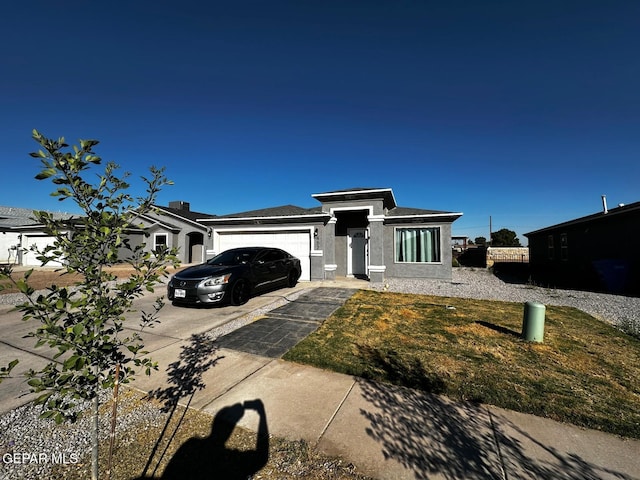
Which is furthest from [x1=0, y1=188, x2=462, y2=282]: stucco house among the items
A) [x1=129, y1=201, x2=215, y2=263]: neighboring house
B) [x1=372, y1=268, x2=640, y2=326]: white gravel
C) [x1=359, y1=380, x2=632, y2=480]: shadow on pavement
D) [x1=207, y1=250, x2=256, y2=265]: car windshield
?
[x1=359, y1=380, x2=632, y2=480]: shadow on pavement

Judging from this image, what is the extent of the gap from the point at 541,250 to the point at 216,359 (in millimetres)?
22701

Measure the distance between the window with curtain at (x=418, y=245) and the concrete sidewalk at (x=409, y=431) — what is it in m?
10.4

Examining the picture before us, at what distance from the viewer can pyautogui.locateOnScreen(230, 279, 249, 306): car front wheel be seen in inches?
283

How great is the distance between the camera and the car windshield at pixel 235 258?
793 cm

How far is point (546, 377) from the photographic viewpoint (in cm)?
354

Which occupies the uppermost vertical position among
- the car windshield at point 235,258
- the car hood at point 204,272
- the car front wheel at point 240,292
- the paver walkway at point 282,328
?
the car windshield at point 235,258

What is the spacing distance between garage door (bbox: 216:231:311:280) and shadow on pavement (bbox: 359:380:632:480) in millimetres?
9139

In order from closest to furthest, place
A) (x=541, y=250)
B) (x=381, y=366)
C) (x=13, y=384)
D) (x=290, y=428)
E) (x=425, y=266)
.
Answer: (x=290, y=428), (x=13, y=384), (x=381, y=366), (x=425, y=266), (x=541, y=250)

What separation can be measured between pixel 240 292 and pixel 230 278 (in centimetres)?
56

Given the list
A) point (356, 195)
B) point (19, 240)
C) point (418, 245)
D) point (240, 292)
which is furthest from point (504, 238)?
point (19, 240)

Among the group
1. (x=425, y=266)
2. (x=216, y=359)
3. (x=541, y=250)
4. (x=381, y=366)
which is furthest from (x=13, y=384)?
(x=541, y=250)

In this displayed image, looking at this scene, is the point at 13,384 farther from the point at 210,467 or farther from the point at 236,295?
the point at 236,295

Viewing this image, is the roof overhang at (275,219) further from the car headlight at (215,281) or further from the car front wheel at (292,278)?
the car headlight at (215,281)

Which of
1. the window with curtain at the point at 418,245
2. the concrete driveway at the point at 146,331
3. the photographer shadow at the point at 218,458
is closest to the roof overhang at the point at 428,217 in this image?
the window with curtain at the point at 418,245
